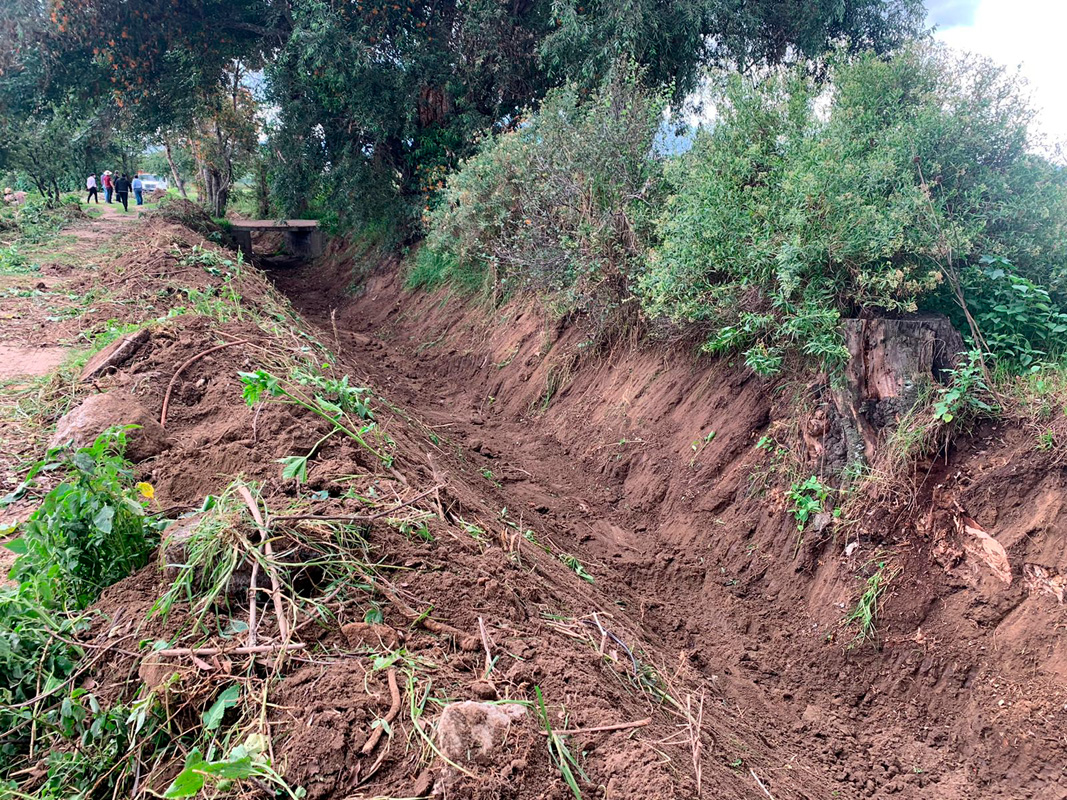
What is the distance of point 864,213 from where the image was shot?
4.24 meters

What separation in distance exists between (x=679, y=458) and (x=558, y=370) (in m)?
2.27

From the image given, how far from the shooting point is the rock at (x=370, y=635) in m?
2.22

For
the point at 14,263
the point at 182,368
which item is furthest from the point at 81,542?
the point at 14,263

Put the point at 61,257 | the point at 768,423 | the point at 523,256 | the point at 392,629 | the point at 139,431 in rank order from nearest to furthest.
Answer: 1. the point at 392,629
2. the point at 139,431
3. the point at 768,423
4. the point at 523,256
5. the point at 61,257

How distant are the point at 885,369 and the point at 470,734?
11.6ft

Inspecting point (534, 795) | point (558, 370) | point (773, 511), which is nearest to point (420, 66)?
point (558, 370)

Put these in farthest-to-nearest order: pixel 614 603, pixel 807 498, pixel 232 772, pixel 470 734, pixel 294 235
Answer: pixel 294 235, pixel 807 498, pixel 614 603, pixel 470 734, pixel 232 772

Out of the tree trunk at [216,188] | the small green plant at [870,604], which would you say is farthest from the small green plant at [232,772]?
the tree trunk at [216,188]

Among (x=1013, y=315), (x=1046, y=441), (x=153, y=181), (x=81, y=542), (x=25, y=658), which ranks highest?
(x=153, y=181)

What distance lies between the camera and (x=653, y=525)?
5.16m

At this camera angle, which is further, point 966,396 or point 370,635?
point 966,396

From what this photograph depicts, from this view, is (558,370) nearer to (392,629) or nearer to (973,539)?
(973,539)

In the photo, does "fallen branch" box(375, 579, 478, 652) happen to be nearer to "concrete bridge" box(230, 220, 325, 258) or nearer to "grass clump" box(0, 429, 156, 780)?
"grass clump" box(0, 429, 156, 780)

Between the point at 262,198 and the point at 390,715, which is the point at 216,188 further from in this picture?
the point at 390,715
